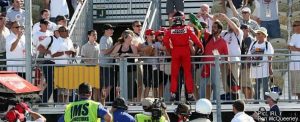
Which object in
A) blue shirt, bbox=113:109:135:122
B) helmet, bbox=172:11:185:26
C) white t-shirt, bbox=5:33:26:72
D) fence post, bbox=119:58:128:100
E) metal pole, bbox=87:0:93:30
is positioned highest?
metal pole, bbox=87:0:93:30

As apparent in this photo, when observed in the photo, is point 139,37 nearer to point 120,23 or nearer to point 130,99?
point 130,99

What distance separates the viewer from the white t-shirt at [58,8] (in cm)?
2367

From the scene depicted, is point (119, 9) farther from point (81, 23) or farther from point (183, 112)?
point (183, 112)

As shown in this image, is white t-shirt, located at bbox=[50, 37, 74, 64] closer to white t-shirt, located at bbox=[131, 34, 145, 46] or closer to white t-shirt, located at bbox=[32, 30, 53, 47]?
white t-shirt, located at bbox=[32, 30, 53, 47]

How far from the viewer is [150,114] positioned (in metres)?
16.8

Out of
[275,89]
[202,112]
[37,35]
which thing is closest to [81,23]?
[37,35]

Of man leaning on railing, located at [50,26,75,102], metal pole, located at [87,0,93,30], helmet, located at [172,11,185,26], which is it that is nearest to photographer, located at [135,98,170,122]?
helmet, located at [172,11,185,26]

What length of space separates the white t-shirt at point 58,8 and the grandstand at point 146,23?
40 centimetres

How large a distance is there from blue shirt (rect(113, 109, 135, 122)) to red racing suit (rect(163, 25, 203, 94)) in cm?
290

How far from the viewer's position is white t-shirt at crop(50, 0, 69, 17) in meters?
23.7

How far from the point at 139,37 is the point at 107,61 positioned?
0.91 metres

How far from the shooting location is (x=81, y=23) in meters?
25.2

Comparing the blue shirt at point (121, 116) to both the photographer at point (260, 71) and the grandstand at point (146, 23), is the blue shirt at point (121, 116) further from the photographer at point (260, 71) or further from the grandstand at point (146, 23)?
the photographer at point (260, 71)

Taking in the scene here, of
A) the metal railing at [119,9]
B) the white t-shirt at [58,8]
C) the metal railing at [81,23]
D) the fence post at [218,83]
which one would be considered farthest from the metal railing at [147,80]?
the metal railing at [119,9]
